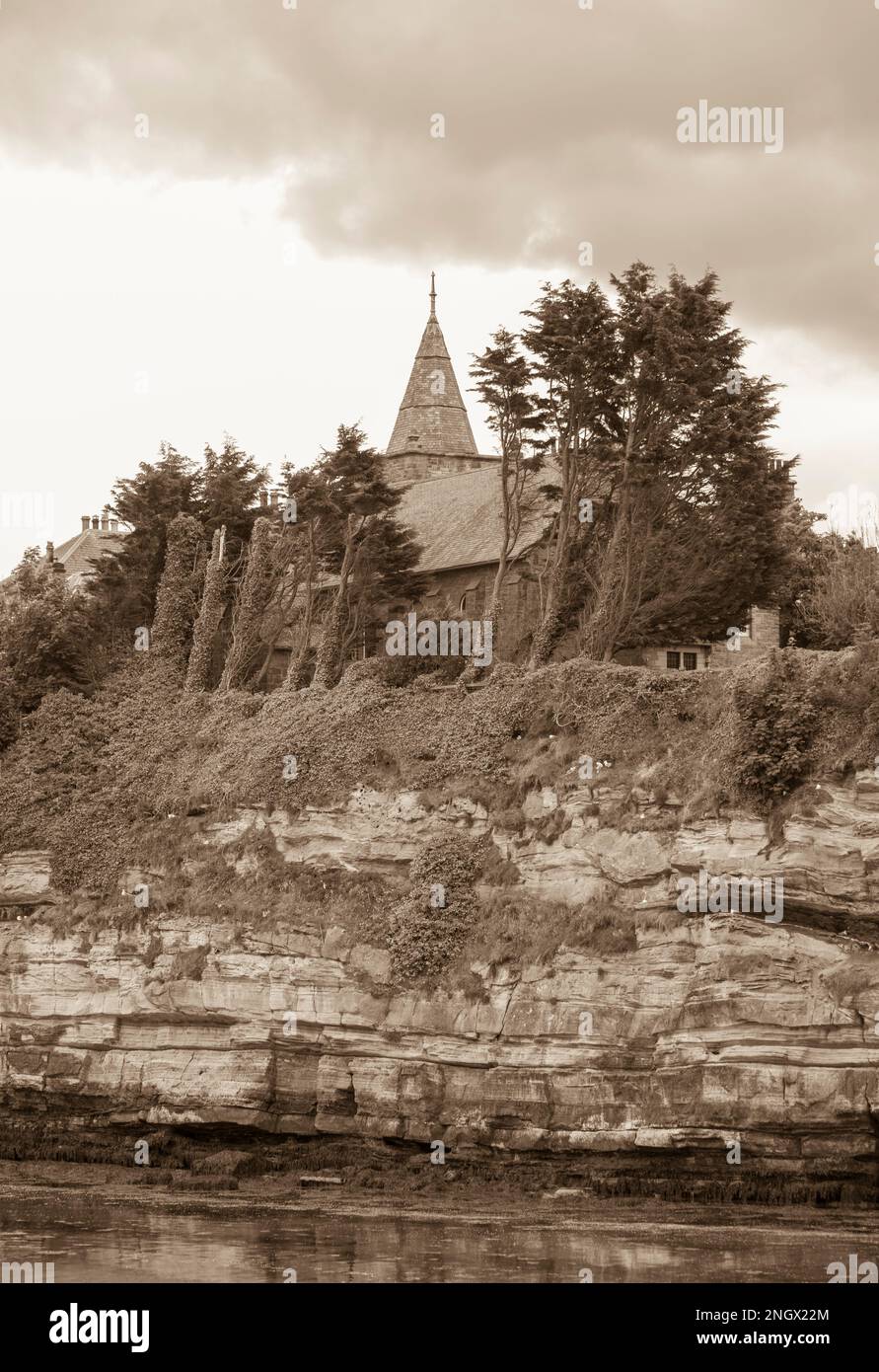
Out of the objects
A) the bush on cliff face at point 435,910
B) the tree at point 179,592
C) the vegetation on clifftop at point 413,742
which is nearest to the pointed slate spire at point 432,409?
the tree at point 179,592

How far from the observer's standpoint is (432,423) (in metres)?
72.2

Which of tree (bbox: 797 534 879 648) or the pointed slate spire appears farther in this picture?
the pointed slate spire

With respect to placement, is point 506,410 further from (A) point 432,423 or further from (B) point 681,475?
(A) point 432,423

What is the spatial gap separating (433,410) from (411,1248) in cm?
4733

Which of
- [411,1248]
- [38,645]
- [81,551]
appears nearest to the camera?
[411,1248]

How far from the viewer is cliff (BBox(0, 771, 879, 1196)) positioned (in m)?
33.0

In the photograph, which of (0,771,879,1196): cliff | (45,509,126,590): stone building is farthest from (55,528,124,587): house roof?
(0,771,879,1196): cliff

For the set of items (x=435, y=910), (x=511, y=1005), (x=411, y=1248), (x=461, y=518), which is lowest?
(x=411, y=1248)

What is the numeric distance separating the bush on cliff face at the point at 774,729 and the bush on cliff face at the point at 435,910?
7.22 m

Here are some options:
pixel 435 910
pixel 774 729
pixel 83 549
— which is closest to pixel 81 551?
pixel 83 549

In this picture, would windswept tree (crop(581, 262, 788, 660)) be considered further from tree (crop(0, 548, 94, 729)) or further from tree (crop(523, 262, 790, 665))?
tree (crop(0, 548, 94, 729))

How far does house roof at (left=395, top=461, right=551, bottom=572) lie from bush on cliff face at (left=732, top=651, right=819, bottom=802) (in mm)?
17220
